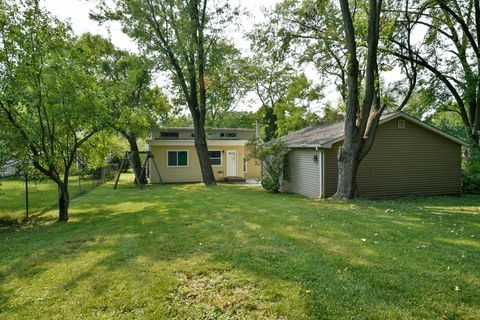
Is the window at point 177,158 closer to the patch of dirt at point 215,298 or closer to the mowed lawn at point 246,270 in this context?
the mowed lawn at point 246,270

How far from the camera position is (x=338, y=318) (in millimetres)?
3074

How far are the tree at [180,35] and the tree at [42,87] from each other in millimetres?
8603

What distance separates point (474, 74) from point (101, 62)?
790 inches

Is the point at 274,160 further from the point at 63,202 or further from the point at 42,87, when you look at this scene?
the point at 42,87

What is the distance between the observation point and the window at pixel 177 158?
20875 millimetres

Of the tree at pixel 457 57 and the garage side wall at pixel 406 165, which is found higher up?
the tree at pixel 457 57

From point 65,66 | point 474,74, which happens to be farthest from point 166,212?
point 474,74

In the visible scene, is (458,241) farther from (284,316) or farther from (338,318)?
(284,316)

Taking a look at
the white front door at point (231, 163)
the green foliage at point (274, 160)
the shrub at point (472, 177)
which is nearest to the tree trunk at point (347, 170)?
the green foliage at point (274, 160)

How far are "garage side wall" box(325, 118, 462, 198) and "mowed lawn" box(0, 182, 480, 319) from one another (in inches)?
232

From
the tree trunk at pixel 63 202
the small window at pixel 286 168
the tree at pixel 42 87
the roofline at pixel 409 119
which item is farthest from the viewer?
the small window at pixel 286 168

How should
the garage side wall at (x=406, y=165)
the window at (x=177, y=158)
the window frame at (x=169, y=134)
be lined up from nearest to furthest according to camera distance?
the garage side wall at (x=406, y=165)
the window at (x=177, y=158)
the window frame at (x=169, y=134)

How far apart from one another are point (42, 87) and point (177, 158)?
13362 mm

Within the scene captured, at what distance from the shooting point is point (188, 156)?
21203 mm
